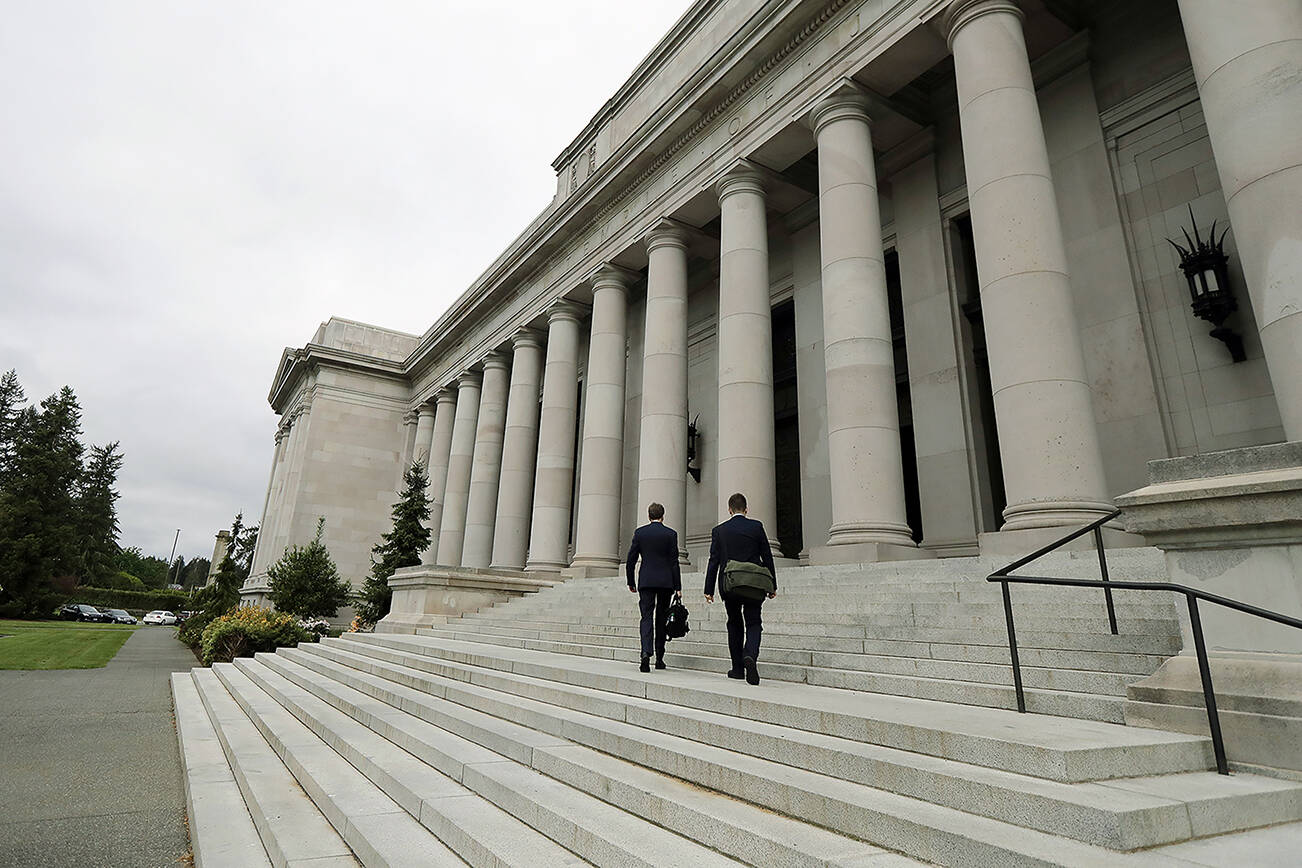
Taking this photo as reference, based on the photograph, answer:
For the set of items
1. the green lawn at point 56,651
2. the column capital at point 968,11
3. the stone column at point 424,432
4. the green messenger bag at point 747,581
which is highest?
the column capital at point 968,11

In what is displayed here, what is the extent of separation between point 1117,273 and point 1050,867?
13665 mm

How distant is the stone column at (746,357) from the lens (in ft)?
48.8

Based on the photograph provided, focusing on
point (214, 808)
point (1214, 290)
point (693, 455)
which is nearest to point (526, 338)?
point (693, 455)

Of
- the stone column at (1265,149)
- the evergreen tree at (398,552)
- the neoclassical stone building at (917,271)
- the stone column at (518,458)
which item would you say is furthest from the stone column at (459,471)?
the stone column at (1265,149)

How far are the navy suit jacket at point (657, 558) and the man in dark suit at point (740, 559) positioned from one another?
2.09ft

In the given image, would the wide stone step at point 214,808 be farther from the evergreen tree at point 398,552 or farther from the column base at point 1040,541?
the evergreen tree at point 398,552

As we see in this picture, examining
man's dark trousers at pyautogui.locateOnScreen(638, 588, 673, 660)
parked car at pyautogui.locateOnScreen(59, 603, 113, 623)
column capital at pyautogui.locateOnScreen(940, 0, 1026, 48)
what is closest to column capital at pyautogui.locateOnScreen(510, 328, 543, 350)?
column capital at pyautogui.locateOnScreen(940, 0, 1026, 48)

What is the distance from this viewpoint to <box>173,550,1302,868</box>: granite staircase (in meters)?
3.32

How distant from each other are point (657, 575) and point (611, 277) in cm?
1541

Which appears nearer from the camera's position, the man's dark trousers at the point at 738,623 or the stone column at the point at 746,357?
the man's dark trousers at the point at 738,623

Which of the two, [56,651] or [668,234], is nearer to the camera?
[668,234]

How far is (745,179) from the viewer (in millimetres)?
17344

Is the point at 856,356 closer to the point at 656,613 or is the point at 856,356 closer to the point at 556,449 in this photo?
the point at 656,613

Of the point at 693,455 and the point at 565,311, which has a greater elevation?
the point at 565,311
